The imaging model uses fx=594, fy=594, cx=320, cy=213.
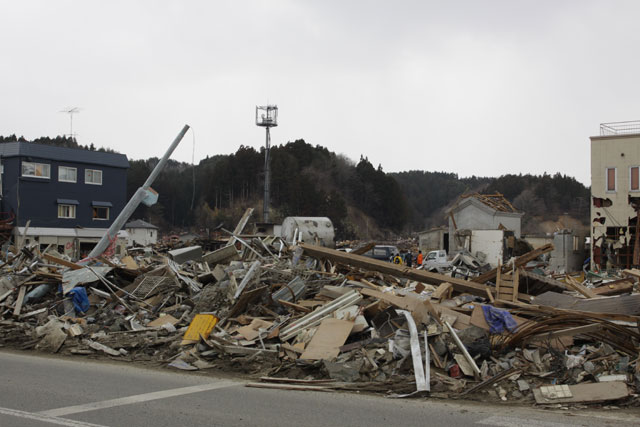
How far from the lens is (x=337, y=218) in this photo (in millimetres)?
77125

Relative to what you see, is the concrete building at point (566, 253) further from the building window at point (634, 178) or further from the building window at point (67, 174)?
the building window at point (67, 174)

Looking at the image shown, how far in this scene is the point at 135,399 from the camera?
7.21 meters

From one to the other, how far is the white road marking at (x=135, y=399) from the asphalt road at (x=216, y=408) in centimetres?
1

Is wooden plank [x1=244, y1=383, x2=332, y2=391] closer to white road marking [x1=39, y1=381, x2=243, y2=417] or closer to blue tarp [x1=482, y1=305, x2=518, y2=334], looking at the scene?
white road marking [x1=39, y1=381, x2=243, y2=417]

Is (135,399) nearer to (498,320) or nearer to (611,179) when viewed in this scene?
(498,320)

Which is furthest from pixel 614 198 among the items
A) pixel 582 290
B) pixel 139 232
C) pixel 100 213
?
pixel 139 232

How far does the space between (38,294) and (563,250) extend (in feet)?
104

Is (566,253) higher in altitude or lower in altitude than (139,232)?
lower

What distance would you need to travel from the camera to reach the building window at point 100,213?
49.3m

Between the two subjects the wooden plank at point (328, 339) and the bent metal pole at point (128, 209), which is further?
the bent metal pole at point (128, 209)

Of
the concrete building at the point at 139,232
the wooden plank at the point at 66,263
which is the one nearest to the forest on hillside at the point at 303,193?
the concrete building at the point at 139,232

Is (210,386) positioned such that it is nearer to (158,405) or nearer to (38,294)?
(158,405)

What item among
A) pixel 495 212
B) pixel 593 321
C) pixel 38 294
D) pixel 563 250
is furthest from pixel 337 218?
pixel 593 321

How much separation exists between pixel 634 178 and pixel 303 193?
1978 inches
